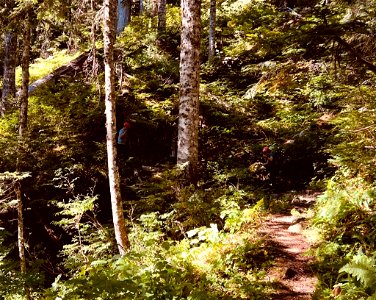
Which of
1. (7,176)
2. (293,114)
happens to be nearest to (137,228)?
(7,176)

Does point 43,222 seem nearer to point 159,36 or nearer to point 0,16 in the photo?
point 0,16

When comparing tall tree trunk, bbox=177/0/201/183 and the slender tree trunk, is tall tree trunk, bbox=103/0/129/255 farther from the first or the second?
the slender tree trunk

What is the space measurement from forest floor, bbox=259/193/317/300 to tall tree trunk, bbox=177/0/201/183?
109 inches

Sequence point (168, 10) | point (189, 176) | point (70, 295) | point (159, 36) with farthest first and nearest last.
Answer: point (168, 10)
point (159, 36)
point (189, 176)
point (70, 295)

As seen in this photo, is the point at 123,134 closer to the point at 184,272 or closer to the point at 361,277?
the point at 184,272

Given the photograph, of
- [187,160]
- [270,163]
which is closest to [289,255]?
[187,160]

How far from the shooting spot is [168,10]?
25.7 meters

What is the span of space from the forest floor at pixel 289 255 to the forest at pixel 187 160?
6 cm

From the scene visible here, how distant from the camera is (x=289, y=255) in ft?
Result: 22.1

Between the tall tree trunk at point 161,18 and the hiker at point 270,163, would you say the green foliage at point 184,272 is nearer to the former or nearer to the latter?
the hiker at point 270,163

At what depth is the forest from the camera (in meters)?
5.77

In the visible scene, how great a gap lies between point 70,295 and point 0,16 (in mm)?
11186

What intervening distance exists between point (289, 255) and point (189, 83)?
518cm

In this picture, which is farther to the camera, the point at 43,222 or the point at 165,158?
the point at 165,158
